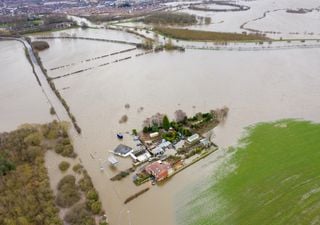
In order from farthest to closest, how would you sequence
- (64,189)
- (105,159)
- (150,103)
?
(150,103)
(105,159)
(64,189)

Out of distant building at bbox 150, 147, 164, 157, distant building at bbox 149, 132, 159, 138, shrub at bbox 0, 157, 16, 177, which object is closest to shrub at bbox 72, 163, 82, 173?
shrub at bbox 0, 157, 16, 177

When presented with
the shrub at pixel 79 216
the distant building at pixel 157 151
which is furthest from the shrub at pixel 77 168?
the distant building at pixel 157 151

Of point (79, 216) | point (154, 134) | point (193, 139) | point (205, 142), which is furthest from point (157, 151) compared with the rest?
point (79, 216)

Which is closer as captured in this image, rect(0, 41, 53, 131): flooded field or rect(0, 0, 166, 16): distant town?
rect(0, 41, 53, 131): flooded field

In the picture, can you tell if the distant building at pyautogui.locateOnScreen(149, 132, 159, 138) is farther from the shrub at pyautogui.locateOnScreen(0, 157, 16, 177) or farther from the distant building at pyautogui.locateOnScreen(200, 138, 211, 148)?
the shrub at pyautogui.locateOnScreen(0, 157, 16, 177)

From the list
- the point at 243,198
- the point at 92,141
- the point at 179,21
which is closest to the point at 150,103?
the point at 92,141

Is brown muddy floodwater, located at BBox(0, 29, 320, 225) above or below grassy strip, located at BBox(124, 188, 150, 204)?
above

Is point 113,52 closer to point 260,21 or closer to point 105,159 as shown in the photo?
point 105,159

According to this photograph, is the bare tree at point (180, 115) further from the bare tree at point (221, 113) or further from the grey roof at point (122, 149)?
the grey roof at point (122, 149)
